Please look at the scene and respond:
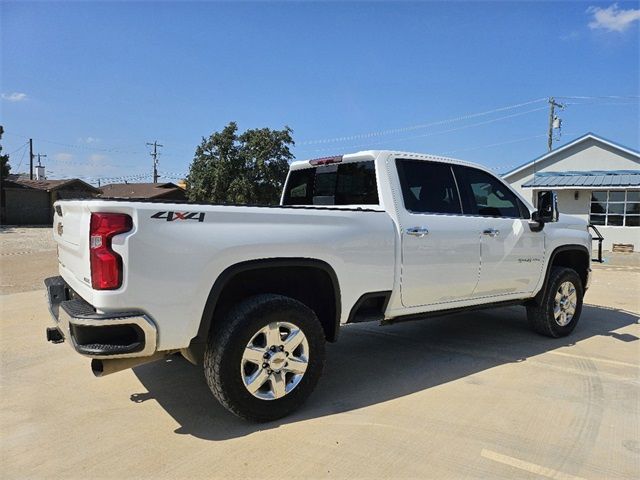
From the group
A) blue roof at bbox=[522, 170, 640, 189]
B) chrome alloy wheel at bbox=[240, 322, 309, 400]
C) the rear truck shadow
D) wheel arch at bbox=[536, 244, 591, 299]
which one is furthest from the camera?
blue roof at bbox=[522, 170, 640, 189]

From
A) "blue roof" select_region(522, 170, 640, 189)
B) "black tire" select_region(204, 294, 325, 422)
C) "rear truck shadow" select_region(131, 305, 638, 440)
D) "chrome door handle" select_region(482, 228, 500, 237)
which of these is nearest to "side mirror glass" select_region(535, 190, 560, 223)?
"chrome door handle" select_region(482, 228, 500, 237)

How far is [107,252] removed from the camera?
9.19 ft

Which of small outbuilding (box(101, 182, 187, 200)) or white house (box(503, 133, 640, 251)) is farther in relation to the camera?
small outbuilding (box(101, 182, 187, 200))

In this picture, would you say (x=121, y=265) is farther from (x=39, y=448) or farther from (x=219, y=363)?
(x=39, y=448)

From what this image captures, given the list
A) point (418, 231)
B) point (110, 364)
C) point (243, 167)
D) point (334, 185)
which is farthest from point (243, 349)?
point (243, 167)

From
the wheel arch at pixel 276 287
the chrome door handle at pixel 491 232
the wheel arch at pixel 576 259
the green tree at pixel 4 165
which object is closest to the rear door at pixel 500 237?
the chrome door handle at pixel 491 232

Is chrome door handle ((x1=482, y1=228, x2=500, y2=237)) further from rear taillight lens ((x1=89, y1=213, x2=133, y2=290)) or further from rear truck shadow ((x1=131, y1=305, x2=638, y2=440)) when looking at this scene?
rear taillight lens ((x1=89, y1=213, x2=133, y2=290))

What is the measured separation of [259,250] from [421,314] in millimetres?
1812

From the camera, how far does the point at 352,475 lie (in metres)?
2.78

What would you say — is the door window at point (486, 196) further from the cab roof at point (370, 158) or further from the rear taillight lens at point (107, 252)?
the rear taillight lens at point (107, 252)

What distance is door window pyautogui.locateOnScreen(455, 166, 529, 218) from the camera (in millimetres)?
4836

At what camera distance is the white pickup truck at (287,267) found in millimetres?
2834

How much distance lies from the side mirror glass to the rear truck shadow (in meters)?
1.43

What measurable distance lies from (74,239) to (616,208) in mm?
21147
